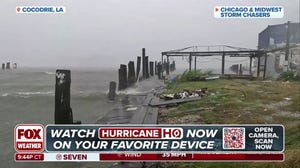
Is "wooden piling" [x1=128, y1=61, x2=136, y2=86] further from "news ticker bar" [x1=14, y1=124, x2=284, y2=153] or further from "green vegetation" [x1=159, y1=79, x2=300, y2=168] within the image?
"news ticker bar" [x1=14, y1=124, x2=284, y2=153]

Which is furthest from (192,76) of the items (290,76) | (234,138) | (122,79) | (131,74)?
(234,138)

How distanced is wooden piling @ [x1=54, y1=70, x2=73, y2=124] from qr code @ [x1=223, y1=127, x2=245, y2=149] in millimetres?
3016

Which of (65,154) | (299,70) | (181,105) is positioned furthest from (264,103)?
(299,70)

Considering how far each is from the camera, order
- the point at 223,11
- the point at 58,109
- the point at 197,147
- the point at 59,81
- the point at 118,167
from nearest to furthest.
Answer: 1. the point at 197,147
2. the point at 223,11
3. the point at 118,167
4. the point at 59,81
5. the point at 58,109

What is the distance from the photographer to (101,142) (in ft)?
11.2

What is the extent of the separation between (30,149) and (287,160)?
3.13m

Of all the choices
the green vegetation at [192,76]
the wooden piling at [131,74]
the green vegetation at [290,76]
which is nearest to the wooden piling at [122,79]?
the wooden piling at [131,74]

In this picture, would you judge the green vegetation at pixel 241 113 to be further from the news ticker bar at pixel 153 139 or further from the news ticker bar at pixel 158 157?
the news ticker bar at pixel 153 139

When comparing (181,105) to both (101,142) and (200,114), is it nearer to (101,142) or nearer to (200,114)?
(200,114)

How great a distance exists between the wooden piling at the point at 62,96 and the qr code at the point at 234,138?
9.90ft

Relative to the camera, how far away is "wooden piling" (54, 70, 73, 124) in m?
Result: 5.27

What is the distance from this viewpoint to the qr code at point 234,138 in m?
3.49

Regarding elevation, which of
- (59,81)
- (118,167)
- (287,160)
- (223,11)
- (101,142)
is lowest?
(118,167)

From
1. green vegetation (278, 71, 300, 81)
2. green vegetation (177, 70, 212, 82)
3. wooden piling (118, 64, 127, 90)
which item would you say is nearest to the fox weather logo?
green vegetation (177, 70, 212, 82)
